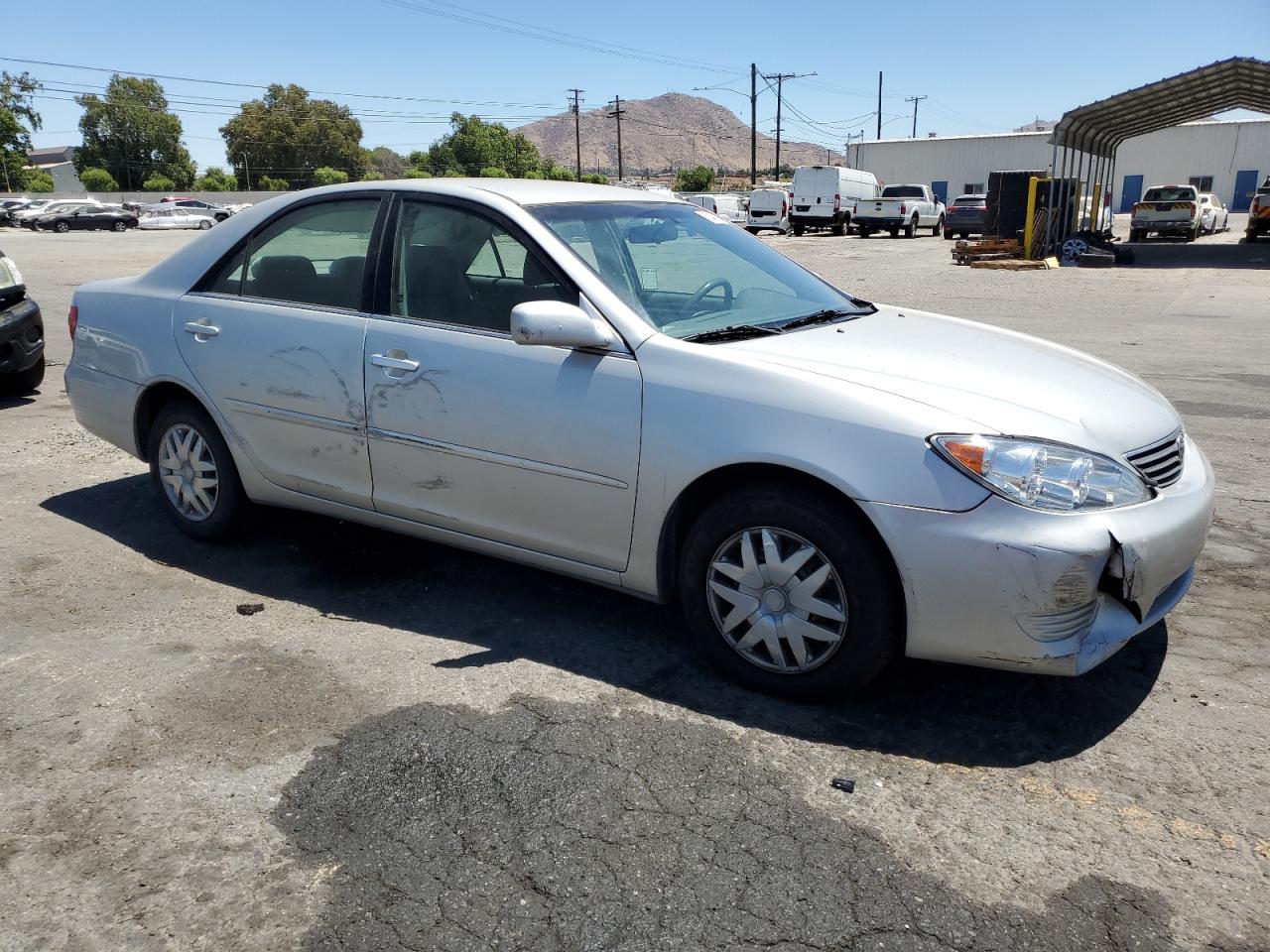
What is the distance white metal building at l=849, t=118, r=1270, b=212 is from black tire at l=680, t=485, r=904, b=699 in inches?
2557

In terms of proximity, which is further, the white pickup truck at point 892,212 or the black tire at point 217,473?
the white pickup truck at point 892,212

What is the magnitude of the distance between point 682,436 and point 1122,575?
4.42 ft

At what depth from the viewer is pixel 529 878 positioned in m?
2.52

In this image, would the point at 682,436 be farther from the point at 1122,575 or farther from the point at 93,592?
the point at 93,592

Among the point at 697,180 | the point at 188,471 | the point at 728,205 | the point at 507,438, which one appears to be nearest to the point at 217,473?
the point at 188,471

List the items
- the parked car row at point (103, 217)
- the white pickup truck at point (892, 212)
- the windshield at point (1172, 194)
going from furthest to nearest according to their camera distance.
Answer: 1. the parked car row at point (103, 217)
2. the white pickup truck at point (892, 212)
3. the windshield at point (1172, 194)

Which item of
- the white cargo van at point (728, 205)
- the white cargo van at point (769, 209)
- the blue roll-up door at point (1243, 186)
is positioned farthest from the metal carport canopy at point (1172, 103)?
the blue roll-up door at point (1243, 186)

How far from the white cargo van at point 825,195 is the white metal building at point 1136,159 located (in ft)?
88.3

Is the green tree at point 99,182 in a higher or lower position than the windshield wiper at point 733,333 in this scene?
higher

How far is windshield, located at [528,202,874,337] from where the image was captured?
3.76 m

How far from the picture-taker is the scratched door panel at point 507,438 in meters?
3.49

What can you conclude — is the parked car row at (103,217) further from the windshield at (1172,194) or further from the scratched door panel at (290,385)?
the scratched door panel at (290,385)

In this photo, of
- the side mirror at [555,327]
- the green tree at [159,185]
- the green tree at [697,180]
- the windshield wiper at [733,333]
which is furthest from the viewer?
the green tree at [697,180]

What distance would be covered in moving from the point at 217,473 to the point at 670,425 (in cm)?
242
